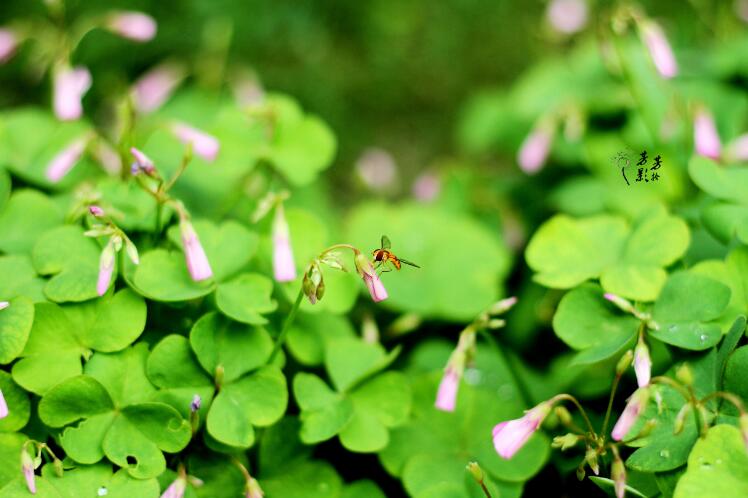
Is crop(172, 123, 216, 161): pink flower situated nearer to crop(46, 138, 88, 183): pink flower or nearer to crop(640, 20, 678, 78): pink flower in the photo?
crop(46, 138, 88, 183): pink flower

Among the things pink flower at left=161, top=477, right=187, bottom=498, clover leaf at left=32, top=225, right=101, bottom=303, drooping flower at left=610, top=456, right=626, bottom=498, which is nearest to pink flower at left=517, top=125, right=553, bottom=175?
drooping flower at left=610, top=456, right=626, bottom=498

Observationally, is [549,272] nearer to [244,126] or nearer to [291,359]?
[291,359]

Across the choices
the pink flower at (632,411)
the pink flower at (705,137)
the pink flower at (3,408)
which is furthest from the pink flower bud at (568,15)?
the pink flower at (3,408)

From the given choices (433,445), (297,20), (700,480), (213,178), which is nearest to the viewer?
(700,480)

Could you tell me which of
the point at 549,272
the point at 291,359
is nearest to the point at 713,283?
the point at 549,272

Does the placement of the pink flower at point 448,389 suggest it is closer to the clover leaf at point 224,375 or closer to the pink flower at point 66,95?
the clover leaf at point 224,375

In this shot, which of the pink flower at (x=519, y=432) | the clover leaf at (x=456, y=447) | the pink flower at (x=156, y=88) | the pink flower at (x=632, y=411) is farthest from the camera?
the pink flower at (x=156, y=88)

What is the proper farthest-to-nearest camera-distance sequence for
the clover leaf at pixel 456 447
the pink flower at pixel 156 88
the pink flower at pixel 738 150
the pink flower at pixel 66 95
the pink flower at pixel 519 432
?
the pink flower at pixel 156 88 → the pink flower at pixel 738 150 → the pink flower at pixel 66 95 → the clover leaf at pixel 456 447 → the pink flower at pixel 519 432
